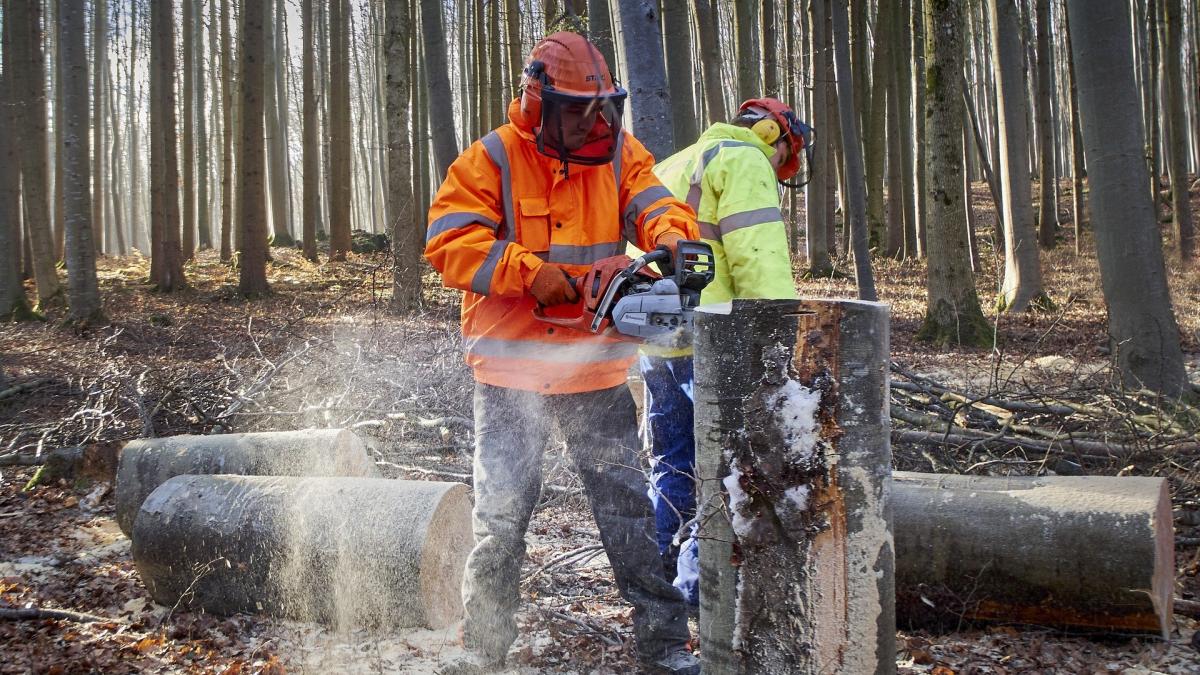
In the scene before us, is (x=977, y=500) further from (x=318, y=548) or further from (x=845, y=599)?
(x=318, y=548)

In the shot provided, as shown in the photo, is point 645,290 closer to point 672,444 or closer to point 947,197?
point 672,444

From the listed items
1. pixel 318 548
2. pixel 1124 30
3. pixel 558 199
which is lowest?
pixel 318 548

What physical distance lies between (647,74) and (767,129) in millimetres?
2021

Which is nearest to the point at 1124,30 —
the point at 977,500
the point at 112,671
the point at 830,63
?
the point at 977,500

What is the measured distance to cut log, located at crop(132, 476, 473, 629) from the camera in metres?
3.44

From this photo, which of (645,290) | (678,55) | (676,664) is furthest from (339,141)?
(676,664)

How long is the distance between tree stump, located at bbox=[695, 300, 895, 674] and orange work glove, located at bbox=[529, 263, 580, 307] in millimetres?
782

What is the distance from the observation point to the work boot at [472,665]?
292 cm

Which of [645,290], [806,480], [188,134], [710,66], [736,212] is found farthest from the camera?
[188,134]

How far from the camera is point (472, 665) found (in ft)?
9.58

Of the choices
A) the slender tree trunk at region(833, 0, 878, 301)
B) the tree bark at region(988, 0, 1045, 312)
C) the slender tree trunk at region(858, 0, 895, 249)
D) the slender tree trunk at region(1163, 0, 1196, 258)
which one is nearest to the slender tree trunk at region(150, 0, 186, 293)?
the slender tree trunk at region(833, 0, 878, 301)

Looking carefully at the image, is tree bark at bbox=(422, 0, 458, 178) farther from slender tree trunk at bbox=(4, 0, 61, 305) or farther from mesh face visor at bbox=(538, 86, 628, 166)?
mesh face visor at bbox=(538, 86, 628, 166)

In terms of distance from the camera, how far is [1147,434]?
4180mm

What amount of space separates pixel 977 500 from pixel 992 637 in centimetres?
48
